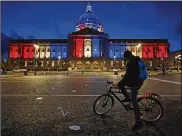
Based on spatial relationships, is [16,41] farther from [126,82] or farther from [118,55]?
[126,82]

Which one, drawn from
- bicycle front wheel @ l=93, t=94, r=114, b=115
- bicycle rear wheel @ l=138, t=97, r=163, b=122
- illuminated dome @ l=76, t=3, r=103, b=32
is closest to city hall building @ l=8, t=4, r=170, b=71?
illuminated dome @ l=76, t=3, r=103, b=32

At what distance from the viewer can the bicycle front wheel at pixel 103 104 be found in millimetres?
7953

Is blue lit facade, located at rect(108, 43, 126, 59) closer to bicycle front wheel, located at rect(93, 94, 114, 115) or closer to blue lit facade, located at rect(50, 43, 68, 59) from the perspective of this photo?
blue lit facade, located at rect(50, 43, 68, 59)

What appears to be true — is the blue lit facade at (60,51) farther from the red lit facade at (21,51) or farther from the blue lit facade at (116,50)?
the blue lit facade at (116,50)

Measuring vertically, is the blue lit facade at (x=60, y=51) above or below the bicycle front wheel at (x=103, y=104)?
above

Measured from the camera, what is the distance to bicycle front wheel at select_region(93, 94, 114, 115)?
313 inches

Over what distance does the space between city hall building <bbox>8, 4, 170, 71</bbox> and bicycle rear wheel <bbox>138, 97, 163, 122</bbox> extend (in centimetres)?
11495

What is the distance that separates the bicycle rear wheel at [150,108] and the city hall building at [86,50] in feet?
377

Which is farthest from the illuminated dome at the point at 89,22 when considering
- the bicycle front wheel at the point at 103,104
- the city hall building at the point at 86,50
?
the bicycle front wheel at the point at 103,104

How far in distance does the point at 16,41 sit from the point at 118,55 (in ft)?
170

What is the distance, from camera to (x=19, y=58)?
129m

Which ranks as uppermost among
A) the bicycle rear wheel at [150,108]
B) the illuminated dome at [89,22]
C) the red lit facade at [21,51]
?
the illuminated dome at [89,22]

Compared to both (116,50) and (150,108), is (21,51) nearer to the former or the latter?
(116,50)

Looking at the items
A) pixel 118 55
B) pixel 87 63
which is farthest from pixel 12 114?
pixel 118 55
